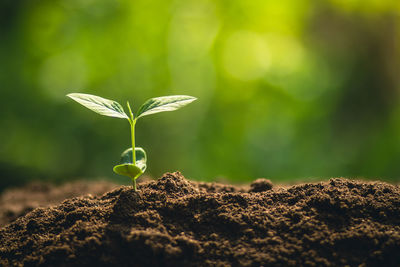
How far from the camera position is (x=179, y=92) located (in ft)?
13.3

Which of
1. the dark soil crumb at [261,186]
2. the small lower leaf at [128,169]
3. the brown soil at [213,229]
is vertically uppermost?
the small lower leaf at [128,169]

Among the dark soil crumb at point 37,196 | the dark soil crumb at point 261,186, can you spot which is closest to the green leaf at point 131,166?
the dark soil crumb at point 261,186

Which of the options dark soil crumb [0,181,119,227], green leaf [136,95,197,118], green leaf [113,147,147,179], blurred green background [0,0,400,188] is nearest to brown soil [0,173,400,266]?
green leaf [113,147,147,179]

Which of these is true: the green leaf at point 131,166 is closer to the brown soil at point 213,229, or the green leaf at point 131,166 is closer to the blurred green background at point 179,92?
the brown soil at point 213,229

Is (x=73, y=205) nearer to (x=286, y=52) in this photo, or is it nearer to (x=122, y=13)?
(x=122, y=13)

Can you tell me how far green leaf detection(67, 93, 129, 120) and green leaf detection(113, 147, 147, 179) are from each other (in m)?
0.15

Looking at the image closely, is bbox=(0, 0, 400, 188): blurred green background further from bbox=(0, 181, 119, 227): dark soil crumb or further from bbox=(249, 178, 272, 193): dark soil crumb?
bbox=(249, 178, 272, 193): dark soil crumb

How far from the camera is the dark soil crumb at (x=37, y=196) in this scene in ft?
5.62

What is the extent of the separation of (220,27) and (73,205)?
3.36m

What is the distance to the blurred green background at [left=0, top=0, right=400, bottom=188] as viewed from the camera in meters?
3.97

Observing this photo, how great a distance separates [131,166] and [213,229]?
30cm

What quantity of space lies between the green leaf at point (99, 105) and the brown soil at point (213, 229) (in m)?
0.26

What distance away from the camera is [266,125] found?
13.6ft

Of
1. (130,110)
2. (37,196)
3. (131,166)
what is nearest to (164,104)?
(130,110)
